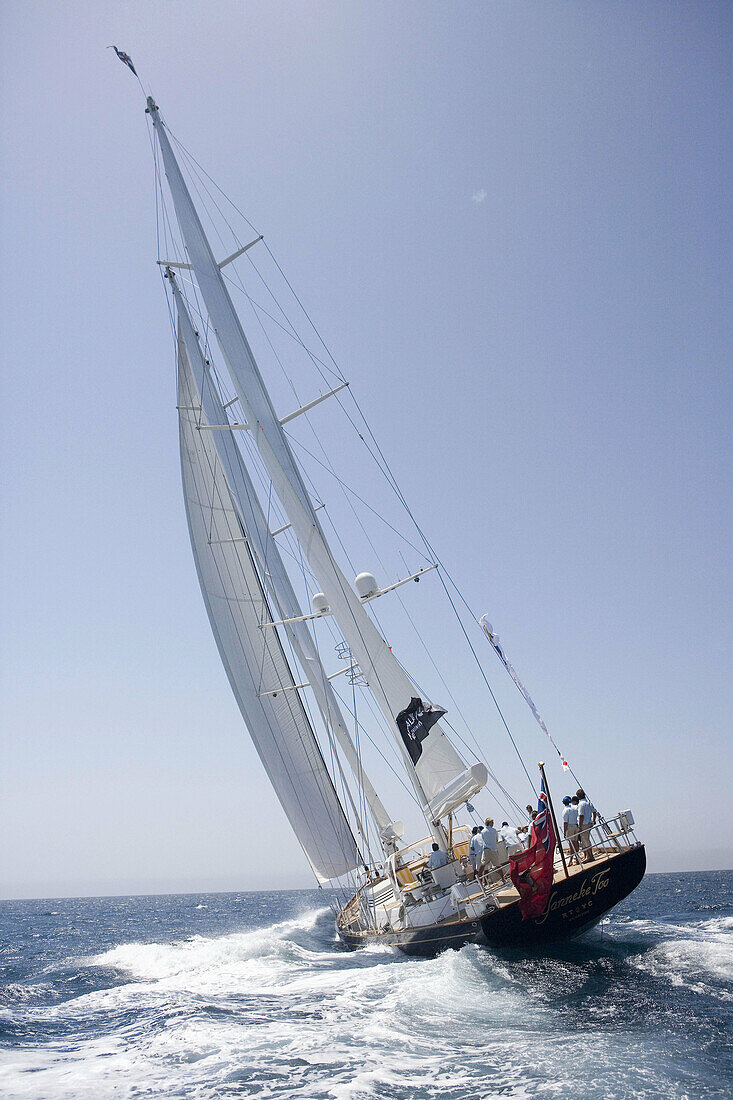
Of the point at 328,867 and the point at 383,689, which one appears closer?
the point at 383,689

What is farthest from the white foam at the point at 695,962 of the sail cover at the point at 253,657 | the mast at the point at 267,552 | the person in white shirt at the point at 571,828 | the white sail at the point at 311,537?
the sail cover at the point at 253,657

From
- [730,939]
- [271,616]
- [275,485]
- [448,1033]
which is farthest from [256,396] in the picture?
[730,939]

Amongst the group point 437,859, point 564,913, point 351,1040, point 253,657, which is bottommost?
point 351,1040

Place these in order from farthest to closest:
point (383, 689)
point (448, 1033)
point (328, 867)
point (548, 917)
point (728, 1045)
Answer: point (328, 867), point (383, 689), point (548, 917), point (448, 1033), point (728, 1045)

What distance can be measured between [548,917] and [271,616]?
11.7 m

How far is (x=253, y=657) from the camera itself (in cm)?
2002

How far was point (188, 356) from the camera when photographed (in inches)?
771

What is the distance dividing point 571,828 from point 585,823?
312mm

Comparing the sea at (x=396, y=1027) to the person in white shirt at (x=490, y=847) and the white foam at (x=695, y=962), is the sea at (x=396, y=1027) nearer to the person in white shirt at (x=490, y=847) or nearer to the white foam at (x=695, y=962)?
the white foam at (x=695, y=962)

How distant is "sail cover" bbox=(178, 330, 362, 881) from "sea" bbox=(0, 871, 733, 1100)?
12.7ft

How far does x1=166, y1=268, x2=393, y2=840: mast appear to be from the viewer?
1841cm

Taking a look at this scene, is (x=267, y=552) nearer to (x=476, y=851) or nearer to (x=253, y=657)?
(x=253, y=657)

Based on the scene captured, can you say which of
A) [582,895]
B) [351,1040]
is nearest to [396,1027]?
[351,1040]

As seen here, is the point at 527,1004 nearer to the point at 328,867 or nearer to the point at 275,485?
the point at 328,867
